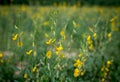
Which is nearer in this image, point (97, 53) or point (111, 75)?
point (111, 75)

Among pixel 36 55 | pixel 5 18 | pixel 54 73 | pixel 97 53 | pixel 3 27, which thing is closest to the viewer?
pixel 54 73

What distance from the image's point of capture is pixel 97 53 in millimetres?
4234

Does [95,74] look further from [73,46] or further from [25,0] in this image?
[25,0]

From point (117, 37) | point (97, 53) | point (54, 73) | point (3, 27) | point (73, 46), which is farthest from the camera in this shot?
point (3, 27)

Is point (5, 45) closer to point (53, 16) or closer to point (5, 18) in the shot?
point (5, 18)

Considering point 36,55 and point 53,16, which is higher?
point 53,16

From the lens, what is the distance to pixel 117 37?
20.6 feet

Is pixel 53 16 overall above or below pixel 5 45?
above

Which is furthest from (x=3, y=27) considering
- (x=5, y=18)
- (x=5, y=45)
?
(x=5, y=45)

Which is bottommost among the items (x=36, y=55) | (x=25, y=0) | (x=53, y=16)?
(x=25, y=0)

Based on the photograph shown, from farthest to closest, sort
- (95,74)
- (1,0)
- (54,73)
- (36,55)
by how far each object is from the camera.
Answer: (1,0)
(95,74)
(36,55)
(54,73)

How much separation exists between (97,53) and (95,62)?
0.31 m

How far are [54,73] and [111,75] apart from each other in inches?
50.0

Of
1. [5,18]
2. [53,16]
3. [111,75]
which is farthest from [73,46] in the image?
[5,18]
